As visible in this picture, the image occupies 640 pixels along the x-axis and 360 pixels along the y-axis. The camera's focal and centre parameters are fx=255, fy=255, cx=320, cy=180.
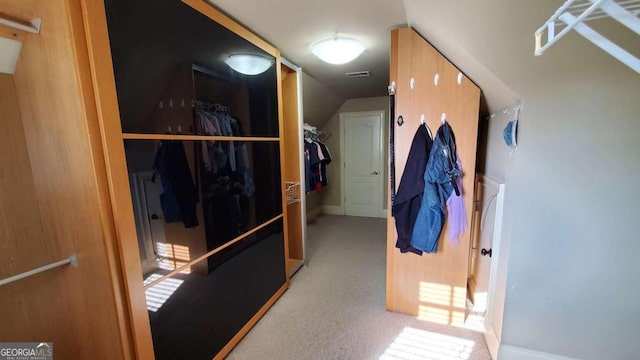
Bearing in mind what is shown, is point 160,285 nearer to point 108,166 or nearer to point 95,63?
point 108,166

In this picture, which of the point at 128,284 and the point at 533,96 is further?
the point at 533,96

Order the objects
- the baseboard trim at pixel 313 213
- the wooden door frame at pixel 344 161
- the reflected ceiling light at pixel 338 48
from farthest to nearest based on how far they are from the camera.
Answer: the baseboard trim at pixel 313 213 → the wooden door frame at pixel 344 161 → the reflected ceiling light at pixel 338 48

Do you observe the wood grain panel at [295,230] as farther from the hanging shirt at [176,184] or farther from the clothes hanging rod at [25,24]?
the clothes hanging rod at [25,24]

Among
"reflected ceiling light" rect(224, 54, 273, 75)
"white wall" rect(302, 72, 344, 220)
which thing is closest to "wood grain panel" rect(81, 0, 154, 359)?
"reflected ceiling light" rect(224, 54, 273, 75)

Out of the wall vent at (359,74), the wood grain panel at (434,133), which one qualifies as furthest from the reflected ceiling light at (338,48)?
the wall vent at (359,74)

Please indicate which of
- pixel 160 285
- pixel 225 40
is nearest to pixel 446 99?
pixel 225 40

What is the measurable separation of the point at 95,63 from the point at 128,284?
0.97 m

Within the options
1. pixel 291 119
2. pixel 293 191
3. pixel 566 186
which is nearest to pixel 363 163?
pixel 293 191

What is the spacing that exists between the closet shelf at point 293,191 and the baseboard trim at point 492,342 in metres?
2.06

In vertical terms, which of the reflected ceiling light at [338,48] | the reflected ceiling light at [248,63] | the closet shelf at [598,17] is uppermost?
the reflected ceiling light at [338,48]

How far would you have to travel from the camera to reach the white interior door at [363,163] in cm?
496

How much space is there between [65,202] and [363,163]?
176 inches

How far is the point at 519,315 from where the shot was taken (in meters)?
Answer: 1.63

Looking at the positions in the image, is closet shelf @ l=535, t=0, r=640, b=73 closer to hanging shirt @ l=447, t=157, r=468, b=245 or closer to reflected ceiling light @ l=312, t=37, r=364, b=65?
hanging shirt @ l=447, t=157, r=468, b=245
